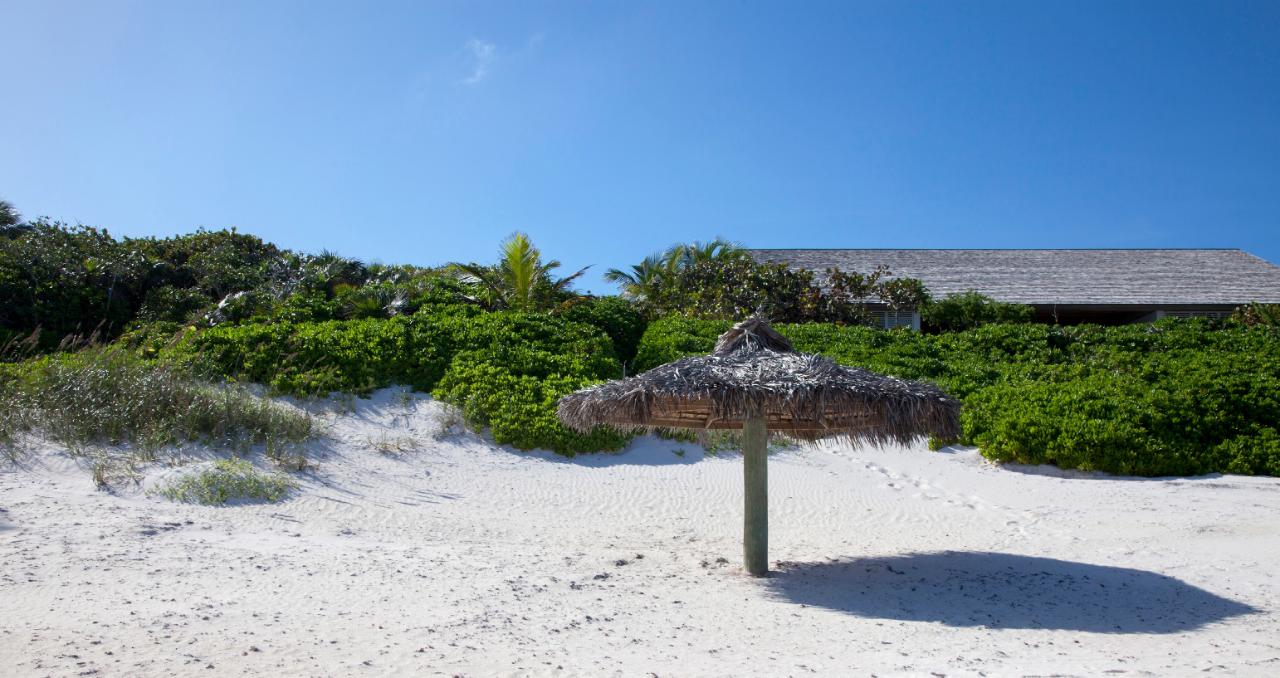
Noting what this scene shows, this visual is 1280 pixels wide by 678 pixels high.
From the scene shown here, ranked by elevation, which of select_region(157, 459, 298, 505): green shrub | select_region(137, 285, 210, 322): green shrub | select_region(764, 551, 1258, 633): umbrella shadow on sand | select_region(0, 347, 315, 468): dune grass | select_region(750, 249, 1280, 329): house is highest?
select_region(750, 249, 1280, 329): house

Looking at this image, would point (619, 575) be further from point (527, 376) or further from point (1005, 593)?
point (527, 376)

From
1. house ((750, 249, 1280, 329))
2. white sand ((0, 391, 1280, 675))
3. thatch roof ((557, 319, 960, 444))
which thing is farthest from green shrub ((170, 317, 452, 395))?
house ((750, 249, 1280, 329))

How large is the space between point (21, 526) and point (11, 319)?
13.4 m

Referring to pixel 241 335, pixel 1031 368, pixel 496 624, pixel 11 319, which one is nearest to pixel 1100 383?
pixel 1031 368

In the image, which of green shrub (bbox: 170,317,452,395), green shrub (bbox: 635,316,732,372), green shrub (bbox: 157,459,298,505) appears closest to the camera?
green shrub (bbox: 157,459,298,505)

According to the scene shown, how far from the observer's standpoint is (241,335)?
13891 mm

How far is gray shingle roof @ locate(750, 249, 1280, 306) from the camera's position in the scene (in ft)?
72.4

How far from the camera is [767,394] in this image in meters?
6.66

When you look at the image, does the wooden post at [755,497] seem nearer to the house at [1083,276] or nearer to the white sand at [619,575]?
the white sand at [619,575]

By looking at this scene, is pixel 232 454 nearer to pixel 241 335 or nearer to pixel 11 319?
pixel 241 335

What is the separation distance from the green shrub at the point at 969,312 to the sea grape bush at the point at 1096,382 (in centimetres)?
315

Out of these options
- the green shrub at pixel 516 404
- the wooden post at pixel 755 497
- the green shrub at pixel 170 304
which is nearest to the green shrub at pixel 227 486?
the green shrub at pixel 516 404

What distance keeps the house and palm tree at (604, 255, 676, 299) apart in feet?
9.40

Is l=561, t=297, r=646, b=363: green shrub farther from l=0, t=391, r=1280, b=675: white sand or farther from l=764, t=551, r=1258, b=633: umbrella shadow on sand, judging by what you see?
l=764, t=551, r=1258, b=633: umbrella shadow on sand
